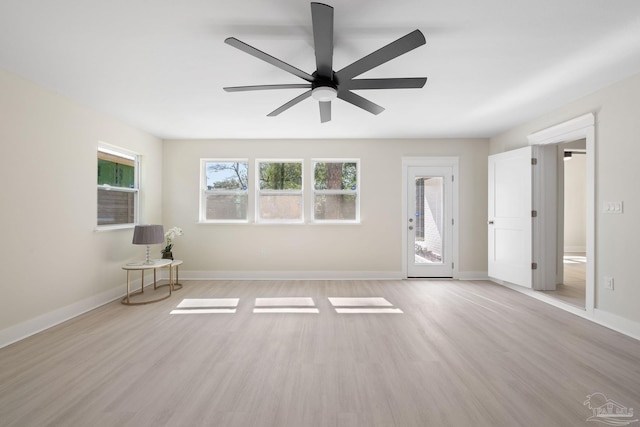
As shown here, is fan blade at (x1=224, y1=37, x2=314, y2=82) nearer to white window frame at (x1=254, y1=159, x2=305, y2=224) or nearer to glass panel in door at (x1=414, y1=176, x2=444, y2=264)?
white window frame at (x1=254, y1=159, x2=305, y2=224)

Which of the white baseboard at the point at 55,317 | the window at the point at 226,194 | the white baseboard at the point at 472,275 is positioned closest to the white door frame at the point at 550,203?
the white baseboard at the point at 472,275

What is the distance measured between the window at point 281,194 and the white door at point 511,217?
330 centimetres

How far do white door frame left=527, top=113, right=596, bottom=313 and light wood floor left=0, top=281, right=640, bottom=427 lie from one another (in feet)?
2.19

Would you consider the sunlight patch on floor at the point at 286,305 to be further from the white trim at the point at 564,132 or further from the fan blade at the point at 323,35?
the white trim at the point at 564,132

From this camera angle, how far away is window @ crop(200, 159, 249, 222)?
5.03 metres

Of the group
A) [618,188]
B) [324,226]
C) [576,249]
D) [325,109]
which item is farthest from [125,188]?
[576,249]

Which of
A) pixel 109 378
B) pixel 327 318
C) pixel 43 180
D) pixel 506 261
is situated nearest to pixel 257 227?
pixel 327 318

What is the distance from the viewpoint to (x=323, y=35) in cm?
164

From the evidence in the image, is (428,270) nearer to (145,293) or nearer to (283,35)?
(283,35)

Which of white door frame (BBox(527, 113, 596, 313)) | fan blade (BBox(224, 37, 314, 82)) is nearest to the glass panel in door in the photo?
white door frame (BBox(527, 113, 596, 313))

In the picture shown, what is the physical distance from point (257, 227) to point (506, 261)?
4156 mm

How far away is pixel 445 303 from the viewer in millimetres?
3619

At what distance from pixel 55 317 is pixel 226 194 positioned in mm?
2804

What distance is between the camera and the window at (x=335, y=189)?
5.01 meters
